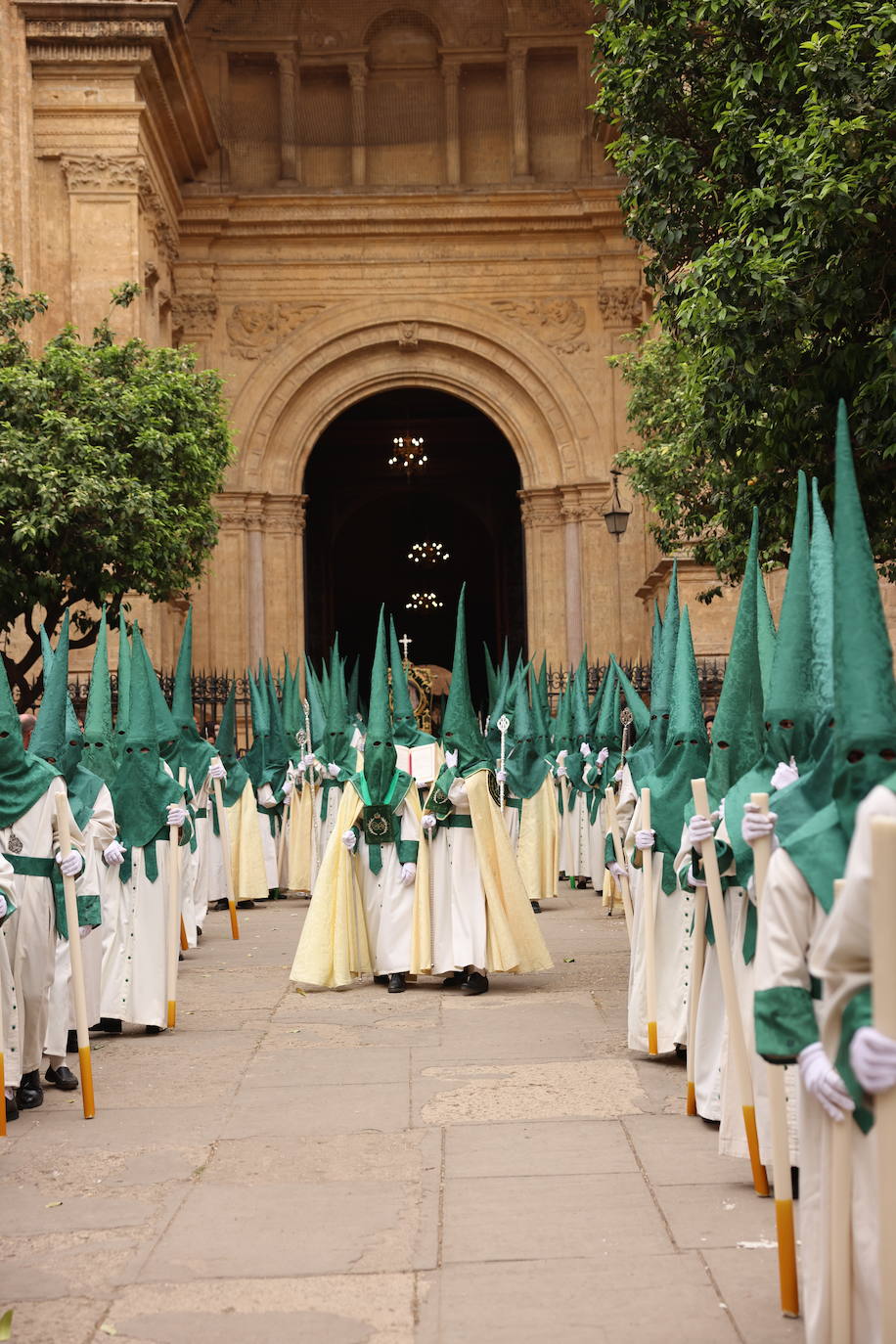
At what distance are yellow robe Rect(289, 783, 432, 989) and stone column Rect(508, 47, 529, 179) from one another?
21646mm

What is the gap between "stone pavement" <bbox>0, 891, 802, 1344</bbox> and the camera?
4.34 metres

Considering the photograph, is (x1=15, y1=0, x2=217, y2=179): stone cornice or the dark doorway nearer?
(x1=15, y1=0, x2=217, y2=179): stone cornice

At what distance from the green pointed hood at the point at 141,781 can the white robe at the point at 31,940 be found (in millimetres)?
1631

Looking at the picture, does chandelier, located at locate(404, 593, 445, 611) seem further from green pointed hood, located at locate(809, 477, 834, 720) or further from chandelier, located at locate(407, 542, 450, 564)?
green pointed hood, located at locate(809, 477, 834, 720)

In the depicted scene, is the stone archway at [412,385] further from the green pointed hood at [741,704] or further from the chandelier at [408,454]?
the green pointed hood at [741,704]

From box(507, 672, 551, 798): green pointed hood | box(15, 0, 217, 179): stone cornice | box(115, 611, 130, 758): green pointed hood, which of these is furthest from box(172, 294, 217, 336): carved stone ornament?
box(115, 611, 130, 758): green pointed hood

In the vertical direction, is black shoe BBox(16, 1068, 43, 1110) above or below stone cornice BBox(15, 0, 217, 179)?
below

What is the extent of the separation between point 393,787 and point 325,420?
1954cm

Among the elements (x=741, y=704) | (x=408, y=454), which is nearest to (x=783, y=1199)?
(x=741, y=704)

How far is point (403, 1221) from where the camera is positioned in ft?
17.0

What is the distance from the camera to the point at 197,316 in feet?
94.3

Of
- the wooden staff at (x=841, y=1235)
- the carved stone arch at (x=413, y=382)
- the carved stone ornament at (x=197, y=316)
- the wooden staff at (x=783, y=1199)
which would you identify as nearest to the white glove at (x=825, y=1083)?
the wooden staff at (x=841, y=1235)

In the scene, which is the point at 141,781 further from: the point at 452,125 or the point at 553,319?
the point at 452,125

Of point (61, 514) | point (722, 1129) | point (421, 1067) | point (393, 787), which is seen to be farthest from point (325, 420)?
point (722, 1129)
